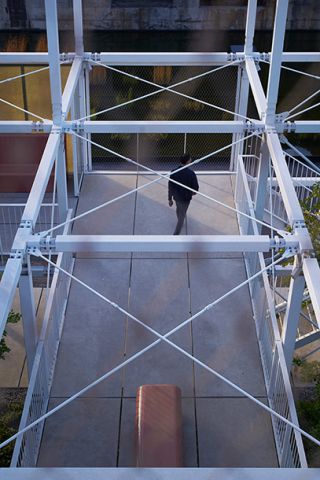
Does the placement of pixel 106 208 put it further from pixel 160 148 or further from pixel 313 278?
pixel 160 148

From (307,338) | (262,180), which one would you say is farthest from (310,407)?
(262,180)

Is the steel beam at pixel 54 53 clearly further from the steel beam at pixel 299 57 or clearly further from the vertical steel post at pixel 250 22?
the steel beam at pixel 299 57

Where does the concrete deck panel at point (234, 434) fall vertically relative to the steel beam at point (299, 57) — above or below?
below

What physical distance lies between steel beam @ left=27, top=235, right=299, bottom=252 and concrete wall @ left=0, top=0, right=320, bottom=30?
30.4 m

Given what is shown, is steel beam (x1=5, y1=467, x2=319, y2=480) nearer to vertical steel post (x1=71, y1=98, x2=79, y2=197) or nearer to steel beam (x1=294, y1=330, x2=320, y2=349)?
steel beam (x1=294, y1=330, x2=320, y2=349)

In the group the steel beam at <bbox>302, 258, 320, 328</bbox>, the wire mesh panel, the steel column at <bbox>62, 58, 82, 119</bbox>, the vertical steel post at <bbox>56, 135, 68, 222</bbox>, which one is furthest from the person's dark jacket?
the wire mesh panel

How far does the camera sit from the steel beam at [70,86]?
1175 cm

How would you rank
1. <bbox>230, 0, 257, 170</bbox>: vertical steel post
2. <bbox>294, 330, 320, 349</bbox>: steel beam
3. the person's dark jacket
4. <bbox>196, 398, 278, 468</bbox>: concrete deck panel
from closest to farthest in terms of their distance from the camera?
<bbox>196, 398, 278, 468</bbox>: concrete deck panel → <bbox>294, 330, 320, 349</bbox>: steel beam → the person's dark jacket → <bbox>230, 0, 257, 170</bbox>: vertical steel post

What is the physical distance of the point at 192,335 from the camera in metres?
11.0

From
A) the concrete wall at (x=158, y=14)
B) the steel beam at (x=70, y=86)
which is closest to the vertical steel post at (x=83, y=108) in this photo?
the steel beam at (x=70, y=86)

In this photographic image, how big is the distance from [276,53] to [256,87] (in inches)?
88.6

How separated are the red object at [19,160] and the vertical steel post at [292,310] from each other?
996 centimetres

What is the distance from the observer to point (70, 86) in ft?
41.1

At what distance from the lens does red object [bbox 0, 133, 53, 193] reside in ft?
58.0
